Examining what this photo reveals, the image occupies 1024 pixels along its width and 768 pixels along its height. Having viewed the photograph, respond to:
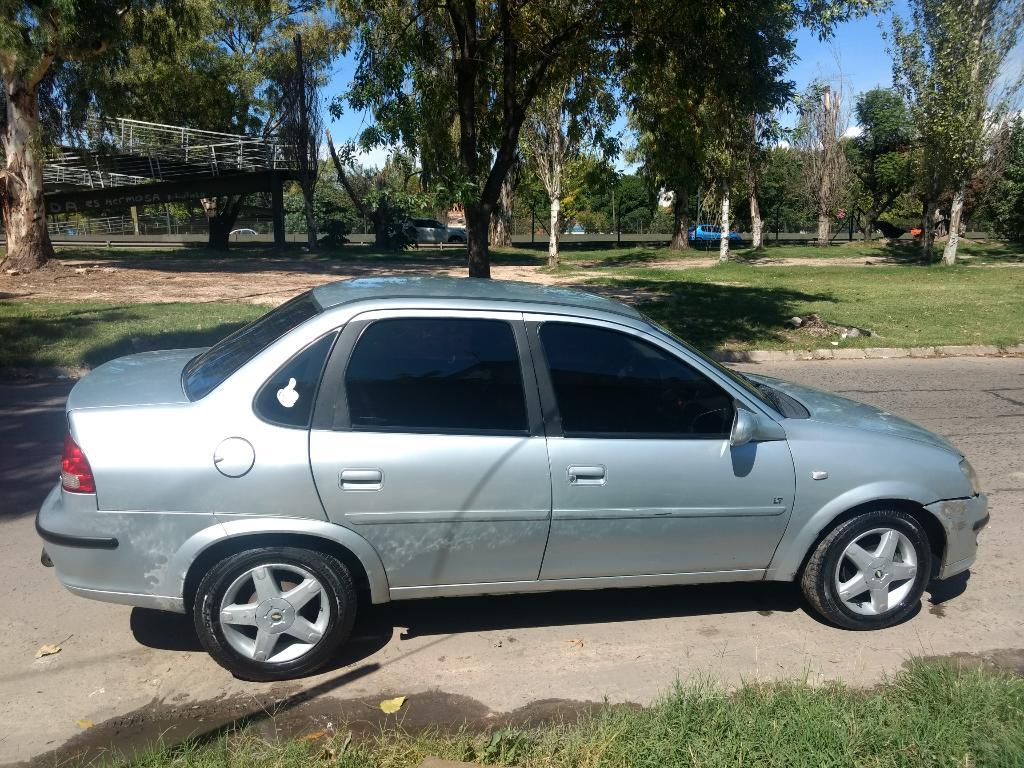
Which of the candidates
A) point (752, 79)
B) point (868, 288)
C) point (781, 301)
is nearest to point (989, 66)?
point (868, 288)

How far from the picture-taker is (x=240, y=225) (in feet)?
200

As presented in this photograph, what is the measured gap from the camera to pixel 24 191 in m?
20.2

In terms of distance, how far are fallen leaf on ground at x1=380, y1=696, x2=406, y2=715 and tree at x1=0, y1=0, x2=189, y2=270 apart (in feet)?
57.1

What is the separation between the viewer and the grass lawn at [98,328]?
10734mm

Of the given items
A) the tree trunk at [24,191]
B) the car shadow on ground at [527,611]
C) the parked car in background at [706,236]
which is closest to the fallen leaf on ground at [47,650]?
the car shadow on ground at [527,611]

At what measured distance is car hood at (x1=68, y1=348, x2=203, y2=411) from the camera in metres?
3.94

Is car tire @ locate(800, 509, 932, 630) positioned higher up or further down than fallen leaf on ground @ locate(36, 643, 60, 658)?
higher up

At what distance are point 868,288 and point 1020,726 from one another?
2030cm

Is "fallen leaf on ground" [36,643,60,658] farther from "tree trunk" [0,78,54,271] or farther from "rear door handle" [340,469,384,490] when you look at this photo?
"tree trunk" [0,78,54,271]

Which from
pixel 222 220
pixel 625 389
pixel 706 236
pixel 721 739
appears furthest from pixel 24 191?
pixel 706 236

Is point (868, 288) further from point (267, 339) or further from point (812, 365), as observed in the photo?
point (267, 339)

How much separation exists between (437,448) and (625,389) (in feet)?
3.30

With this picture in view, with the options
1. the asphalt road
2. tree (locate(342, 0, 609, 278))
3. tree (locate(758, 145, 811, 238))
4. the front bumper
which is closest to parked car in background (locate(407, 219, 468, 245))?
tree (locate(758, 145, 811, 238))

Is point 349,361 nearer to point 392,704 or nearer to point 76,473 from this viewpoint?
point 76,473
